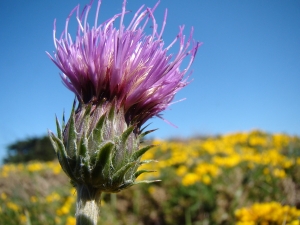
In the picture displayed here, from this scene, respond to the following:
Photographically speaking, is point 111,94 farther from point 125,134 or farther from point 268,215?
point 268,215

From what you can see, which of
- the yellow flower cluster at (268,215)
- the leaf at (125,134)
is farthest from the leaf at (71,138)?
the yellow flower cluster at (268,215)

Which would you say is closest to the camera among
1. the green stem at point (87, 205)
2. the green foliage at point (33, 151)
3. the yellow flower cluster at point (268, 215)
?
the green stem at point (87, 205)

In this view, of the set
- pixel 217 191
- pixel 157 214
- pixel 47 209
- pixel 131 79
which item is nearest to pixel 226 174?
pixel 217 191

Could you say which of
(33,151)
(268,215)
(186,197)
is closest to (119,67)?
(268,215)

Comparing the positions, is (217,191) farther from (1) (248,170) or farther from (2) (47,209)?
(2) (47,209)

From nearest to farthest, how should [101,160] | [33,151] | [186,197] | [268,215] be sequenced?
[101,160]
[268,215]
[186,197]
[33,151]

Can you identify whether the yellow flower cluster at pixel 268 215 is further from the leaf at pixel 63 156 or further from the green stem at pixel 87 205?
the leaf at pixel 63 156

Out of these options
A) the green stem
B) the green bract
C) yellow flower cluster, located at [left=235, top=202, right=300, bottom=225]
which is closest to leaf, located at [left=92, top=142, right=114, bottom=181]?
the green bract
